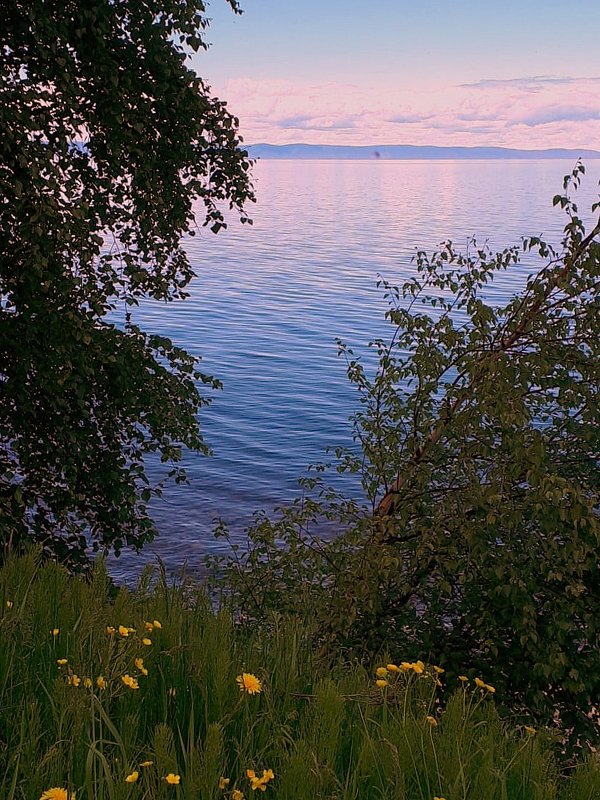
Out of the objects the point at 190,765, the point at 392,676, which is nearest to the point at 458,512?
the point at 392,676

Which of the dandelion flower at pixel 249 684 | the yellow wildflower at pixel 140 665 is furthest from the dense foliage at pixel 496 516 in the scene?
the yellow wildflower at pixel 140 665

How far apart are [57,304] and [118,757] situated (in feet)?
19.0

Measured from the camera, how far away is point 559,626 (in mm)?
6582

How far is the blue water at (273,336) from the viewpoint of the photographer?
770 inches

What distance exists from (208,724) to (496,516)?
12.5 ft

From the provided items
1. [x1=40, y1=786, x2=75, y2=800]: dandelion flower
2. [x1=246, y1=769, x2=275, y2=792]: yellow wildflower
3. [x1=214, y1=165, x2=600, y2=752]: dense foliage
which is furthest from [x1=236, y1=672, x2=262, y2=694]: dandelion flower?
[x1=214, y1=165, x2=600, y2=752]: dense foliage

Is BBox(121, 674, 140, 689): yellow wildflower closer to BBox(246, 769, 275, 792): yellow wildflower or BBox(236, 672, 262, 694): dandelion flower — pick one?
BBox(236, 672, 262, 694): dandelion flower

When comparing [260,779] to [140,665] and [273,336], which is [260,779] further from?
[273,336]

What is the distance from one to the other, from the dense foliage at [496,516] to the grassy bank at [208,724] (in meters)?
2.50

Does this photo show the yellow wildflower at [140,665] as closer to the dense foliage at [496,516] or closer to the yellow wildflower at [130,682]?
the yellow wildflower at [130,682]

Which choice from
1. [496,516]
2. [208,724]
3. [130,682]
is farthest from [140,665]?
[496,516]

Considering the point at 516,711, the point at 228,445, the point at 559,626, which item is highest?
the point at 559,626

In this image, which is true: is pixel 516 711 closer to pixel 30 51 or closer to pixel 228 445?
pixel 30 51

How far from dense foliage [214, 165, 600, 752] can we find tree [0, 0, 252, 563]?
2.34m
